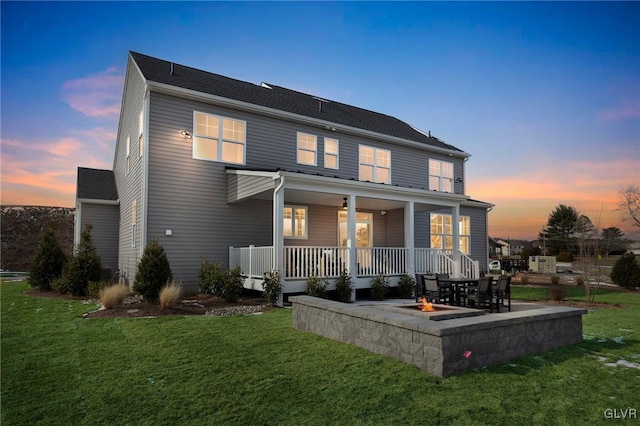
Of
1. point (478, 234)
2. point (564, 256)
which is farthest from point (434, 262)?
point (564, 256)

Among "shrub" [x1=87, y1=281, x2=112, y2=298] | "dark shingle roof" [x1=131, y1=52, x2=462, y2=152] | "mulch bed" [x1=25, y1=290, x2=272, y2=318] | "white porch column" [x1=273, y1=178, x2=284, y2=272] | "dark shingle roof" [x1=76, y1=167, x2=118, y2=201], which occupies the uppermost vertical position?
"dark shingle roof" [x1=131, y1=52, x2=462, y2=152]

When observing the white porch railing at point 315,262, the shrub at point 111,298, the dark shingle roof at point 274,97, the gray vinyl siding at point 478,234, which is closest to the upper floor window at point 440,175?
the dark shingle roof at point 274,97

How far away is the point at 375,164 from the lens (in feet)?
55.6

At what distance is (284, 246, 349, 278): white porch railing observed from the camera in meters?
11.1

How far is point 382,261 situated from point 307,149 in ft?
17.3

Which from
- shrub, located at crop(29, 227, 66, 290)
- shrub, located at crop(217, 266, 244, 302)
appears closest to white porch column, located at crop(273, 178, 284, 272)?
shrub, located at crop(217, 266, 244, 302)

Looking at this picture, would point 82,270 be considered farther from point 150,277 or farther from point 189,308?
point 189,308

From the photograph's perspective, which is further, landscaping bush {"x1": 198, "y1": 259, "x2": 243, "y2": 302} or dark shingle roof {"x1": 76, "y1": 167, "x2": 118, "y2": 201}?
dark shingle roof {"x1": 76, "y1": 167, "x2": 118, "y2": 201}

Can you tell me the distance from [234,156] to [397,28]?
773cm

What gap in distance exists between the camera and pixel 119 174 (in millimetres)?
18328

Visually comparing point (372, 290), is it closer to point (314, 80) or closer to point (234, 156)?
point (234, 156)

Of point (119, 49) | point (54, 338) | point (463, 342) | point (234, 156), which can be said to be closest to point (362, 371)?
point (463, 342)

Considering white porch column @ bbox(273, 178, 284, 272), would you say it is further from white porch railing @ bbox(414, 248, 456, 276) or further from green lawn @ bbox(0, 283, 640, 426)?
white porch railing @ bbox(414, 248, 456, 276)

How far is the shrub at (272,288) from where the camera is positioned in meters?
10.2
